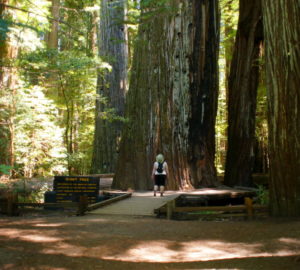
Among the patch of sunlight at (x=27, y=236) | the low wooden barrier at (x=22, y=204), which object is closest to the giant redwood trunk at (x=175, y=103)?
the low wooden barrier at (x=22, y=204)

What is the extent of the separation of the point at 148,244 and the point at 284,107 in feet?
13.3

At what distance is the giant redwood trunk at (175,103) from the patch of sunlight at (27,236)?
18.8ft

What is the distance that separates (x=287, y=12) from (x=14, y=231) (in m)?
6.56

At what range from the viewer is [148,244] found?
5438 mm

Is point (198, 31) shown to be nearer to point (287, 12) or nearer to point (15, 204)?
point (287, 12)

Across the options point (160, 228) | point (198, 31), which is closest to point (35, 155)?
point (198, 31)

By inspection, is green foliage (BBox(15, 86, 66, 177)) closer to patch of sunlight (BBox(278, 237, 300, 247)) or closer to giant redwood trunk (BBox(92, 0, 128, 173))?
giant redwood trunk (BBox(92, 0, 128, 173))

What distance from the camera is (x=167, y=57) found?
1171cm

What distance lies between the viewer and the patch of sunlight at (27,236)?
5.40 meters

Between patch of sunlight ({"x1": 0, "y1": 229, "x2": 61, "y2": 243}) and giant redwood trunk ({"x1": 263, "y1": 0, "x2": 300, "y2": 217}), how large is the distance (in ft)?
14.8

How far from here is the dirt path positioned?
4.35 m

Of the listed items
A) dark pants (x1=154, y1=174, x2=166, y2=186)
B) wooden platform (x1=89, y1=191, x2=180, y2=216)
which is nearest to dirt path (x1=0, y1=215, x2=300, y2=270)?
wooden platform (x1=89, y1=191, x2=180, y2=216)

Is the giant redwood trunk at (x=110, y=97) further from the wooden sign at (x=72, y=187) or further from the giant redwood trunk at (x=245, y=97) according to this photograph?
the wooden sign at (x=72, y=187)

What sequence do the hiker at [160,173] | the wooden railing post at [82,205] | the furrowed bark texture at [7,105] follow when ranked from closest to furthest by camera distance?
the wooden railing post at [82,205]
the hiker at [160,173]
the furrowed bark texture at [7,105]
